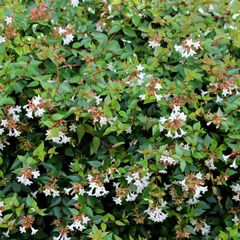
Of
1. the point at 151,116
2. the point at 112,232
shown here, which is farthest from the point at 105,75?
the point at 112,232

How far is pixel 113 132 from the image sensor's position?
2664 mm

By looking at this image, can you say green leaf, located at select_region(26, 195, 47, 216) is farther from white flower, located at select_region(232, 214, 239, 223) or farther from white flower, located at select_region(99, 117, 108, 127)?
white flower, located at select_region(232, 214, 239, 223)

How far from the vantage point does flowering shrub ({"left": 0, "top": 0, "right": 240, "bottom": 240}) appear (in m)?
2.59

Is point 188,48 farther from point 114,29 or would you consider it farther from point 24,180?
point 24,180

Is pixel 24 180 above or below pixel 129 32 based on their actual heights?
below

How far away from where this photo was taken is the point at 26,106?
8.49 feet

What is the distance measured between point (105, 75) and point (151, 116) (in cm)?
29

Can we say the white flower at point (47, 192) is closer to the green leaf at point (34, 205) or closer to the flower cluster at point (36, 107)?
the green leaf at point (34, 205)

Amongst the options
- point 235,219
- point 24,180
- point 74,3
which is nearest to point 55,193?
point 24,180

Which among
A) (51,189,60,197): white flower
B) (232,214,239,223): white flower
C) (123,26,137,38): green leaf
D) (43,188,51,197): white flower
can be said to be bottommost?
(232,214,239,223): white flower

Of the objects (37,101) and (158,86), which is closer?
(37,101)

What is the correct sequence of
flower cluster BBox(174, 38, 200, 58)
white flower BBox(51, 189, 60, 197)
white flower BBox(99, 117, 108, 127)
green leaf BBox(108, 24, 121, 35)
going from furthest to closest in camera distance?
green leaf BBox(108, 24, 121, 35) < flower cluster BBox(174, 38, 200, 58) < white flower BBox(51, 189, 60, 197) < white flower BBox(99, 117, 108, 127)

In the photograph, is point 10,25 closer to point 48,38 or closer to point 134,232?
point 48,38

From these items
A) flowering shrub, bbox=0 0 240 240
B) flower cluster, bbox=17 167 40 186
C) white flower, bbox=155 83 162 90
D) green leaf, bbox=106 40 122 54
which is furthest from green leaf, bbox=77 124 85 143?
green leaf, bbox=106 40 122 54
